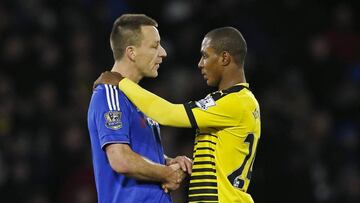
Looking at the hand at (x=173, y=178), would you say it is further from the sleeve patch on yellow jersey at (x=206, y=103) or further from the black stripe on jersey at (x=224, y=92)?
the black stripe on jersey at (x=224, y=92)

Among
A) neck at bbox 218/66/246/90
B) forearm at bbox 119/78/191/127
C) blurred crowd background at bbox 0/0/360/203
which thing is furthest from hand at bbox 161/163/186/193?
blurred crowd background at bbox 0/0/360/203

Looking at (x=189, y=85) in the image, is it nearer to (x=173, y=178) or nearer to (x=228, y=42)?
(x=228, y=42)

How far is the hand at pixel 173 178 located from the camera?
5.41m

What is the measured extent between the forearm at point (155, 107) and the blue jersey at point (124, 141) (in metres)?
0.06

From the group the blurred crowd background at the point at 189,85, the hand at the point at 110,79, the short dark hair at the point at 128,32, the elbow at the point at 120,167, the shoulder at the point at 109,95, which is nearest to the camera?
the elbow at the point at 120,167

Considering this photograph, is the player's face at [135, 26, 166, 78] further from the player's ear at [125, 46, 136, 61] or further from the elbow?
the elbow

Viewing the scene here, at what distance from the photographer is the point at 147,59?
5.60 m

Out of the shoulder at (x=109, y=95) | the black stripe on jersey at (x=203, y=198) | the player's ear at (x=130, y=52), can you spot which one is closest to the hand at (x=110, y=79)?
the shoulder at (x=109, y=95)

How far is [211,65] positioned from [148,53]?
0.43m

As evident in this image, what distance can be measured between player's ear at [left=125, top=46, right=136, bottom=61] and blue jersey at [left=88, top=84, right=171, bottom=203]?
27 cm
